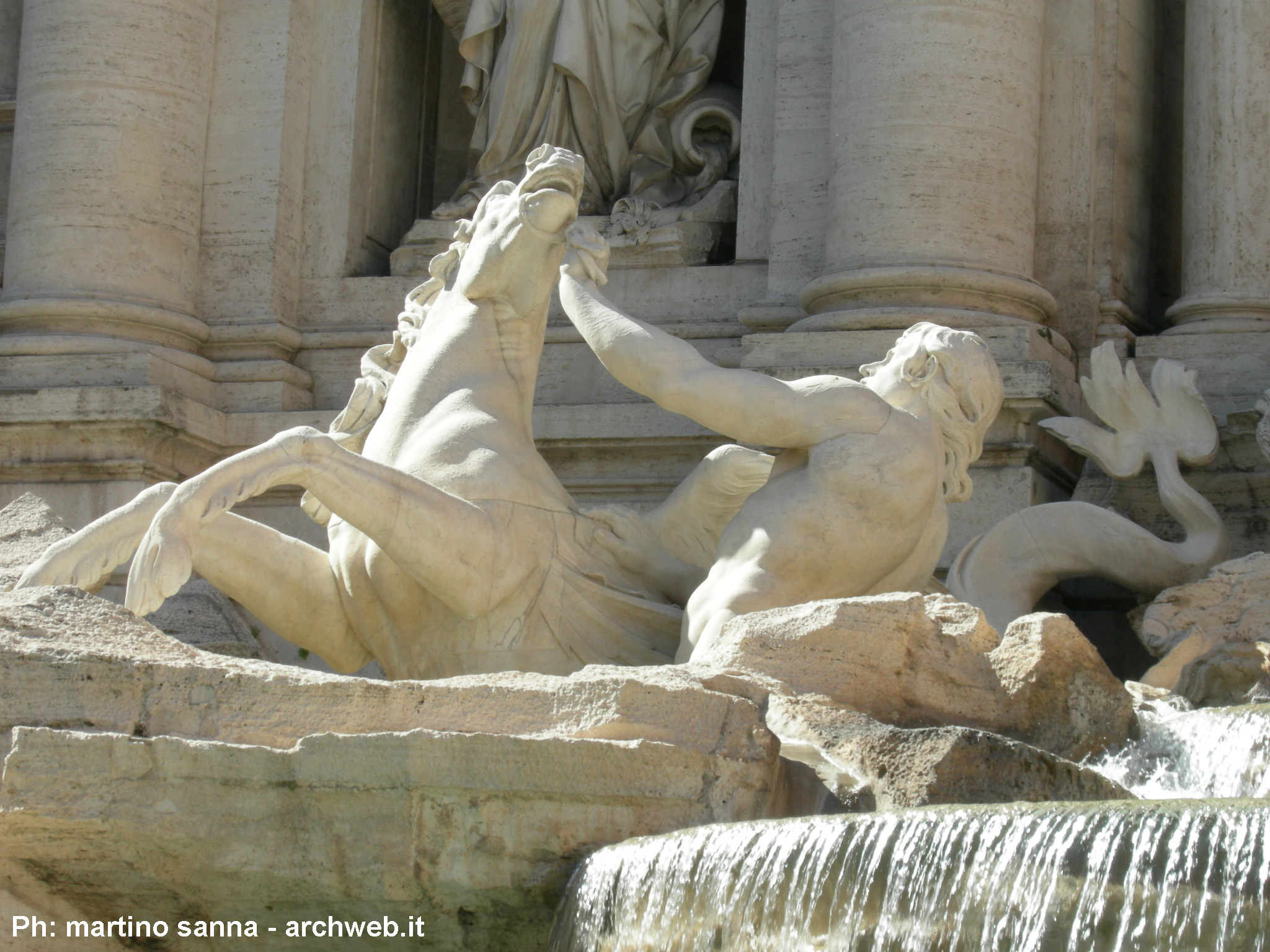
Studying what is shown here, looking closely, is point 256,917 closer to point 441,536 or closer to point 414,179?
point 441,536

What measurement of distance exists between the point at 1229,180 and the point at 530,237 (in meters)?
3.71

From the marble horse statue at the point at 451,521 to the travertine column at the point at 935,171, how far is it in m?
2.27

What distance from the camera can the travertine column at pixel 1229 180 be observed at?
964cm

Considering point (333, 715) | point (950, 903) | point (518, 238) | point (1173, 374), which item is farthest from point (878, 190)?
point (950, 903)

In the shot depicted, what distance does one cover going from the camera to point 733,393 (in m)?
6.98

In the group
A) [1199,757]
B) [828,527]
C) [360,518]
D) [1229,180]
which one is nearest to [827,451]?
[828,527]

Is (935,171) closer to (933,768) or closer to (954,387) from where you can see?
(954,387)

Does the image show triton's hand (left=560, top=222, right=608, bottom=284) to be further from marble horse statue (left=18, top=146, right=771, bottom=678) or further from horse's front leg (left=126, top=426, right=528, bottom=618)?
horse's front leg (left=126, top=426, right=528, bottom=618)

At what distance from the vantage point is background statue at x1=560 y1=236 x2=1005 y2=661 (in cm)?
688

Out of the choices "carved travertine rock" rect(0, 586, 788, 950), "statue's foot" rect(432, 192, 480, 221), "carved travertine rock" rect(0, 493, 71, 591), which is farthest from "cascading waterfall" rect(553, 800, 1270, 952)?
"statue's foot" rect(432, 192, 480, 221)

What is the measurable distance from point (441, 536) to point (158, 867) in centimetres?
186

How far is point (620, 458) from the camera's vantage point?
9.95 m

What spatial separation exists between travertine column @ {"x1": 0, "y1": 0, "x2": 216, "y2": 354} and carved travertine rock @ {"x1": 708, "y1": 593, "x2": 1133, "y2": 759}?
17.7 feet

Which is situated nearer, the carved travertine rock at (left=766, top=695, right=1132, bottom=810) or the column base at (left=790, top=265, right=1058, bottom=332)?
the carved travertine rock at (left=766, top=695, right=1132, bottom=810)
